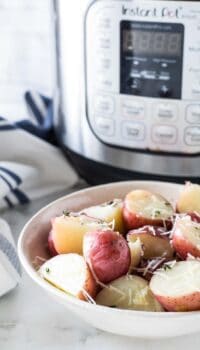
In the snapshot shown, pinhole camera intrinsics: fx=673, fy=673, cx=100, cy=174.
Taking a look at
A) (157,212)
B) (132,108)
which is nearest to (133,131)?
(132,108)

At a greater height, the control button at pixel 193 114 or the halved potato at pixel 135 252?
the control button at pixel 193 114

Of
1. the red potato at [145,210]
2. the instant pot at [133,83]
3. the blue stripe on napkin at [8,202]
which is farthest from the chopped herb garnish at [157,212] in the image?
the blue stripe on napkin at [8,202]

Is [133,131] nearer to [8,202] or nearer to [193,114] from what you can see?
[193,114]

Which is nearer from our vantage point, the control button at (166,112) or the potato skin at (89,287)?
the potato skin at (89,287)

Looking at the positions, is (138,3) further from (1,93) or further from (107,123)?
(1,93)

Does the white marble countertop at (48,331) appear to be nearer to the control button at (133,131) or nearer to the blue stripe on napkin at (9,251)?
the blue stripe on napkin at (9,251)

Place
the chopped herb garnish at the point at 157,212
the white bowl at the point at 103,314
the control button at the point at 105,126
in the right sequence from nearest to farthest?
the white bowl at the point at 103,314, the chopped herb garnish at the point at 157,212, the control button at the point at 105,126
